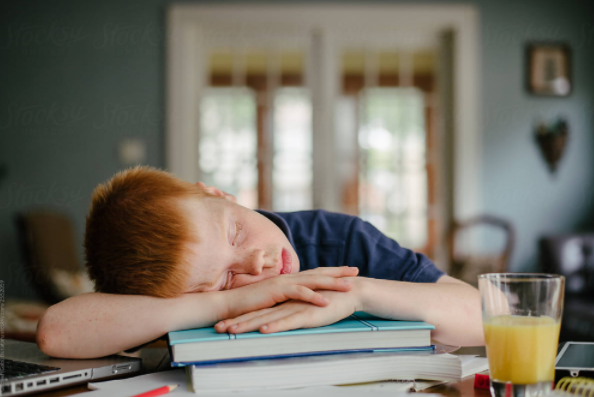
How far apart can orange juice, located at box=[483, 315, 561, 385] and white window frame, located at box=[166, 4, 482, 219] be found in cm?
358

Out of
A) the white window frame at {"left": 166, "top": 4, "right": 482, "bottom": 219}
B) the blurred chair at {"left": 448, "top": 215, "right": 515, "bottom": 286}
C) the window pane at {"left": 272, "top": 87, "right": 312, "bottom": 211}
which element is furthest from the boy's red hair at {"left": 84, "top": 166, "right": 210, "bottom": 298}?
the window pane at {"left": 272, "top": 87, "right": 312, "bottom": 211}

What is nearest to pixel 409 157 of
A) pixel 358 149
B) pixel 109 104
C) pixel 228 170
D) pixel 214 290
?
pixel 358 149

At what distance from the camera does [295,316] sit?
0.67 metres

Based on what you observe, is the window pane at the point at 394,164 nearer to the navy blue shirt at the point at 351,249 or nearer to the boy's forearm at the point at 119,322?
the navy blue shirt at the point at 351,249

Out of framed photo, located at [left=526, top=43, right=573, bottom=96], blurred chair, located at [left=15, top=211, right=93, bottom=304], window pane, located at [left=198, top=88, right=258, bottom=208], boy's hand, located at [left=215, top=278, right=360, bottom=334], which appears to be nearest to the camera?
boy's hand, located at [left=215, top=278, right=360, bottom=334]

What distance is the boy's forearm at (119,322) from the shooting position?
0.74m

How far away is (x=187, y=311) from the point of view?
29.1 inches

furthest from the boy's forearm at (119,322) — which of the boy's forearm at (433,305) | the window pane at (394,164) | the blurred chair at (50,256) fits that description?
the window pane at (394,164)

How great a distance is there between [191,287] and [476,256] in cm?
330

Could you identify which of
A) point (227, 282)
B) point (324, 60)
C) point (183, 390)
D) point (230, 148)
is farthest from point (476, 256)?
point (183, 390)

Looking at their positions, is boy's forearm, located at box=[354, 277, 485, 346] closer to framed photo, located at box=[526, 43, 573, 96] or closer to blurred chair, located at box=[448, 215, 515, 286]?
blurred chair, located at box=[448, 215, 515, 286]

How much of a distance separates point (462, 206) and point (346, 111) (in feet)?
5.79

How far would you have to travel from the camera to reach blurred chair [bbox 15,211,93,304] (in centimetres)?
283

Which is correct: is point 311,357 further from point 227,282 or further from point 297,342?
point 227,282
